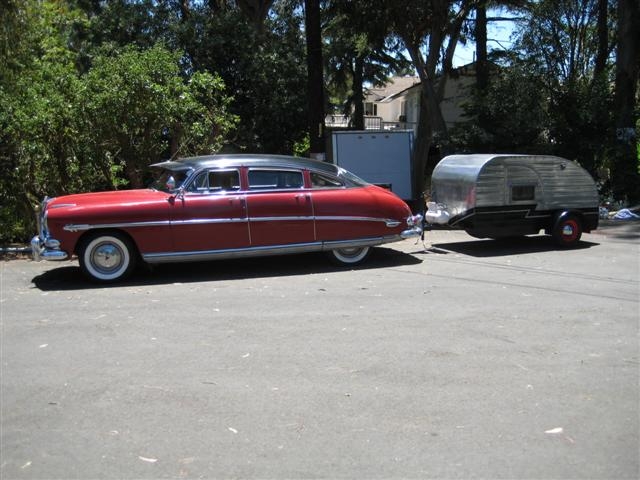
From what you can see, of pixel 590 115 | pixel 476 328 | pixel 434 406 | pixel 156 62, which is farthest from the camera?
pixel 590 115

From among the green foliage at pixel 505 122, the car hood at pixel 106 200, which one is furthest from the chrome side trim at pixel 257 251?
the green foliage at pixel 505 122

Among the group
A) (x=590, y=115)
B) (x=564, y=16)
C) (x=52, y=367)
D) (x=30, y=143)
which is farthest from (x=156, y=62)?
(x=564, y=16)

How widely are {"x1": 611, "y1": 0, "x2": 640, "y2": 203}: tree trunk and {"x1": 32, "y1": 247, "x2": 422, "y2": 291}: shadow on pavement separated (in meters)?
8.93

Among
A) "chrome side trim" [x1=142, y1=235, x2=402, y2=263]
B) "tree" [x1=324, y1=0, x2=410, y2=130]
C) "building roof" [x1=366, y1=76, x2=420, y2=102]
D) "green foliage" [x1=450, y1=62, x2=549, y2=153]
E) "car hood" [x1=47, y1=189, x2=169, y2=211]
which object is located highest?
"building roof" [x1=366, y1=76, x2=420, y2=102]

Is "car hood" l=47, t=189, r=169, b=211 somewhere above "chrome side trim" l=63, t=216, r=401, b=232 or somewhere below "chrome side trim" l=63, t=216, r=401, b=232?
above

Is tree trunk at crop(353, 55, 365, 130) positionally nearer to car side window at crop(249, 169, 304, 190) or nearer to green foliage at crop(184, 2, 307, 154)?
green foliage at crop(184, 2, 307, 154)

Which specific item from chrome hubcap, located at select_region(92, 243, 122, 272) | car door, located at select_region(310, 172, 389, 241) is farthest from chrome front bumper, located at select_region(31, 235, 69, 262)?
car door, located at select_region(310, 172, 389, 241)

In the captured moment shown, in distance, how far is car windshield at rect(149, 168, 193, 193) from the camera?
8547mm

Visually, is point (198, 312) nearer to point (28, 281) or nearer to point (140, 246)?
point (140, 246)

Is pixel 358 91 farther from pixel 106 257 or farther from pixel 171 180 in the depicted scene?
pixel 106 257

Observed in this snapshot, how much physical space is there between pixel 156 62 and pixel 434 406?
953cm

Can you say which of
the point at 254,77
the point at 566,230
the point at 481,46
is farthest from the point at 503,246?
the point at 481,46

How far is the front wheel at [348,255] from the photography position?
956 centimetres

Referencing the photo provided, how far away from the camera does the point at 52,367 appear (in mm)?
5191
